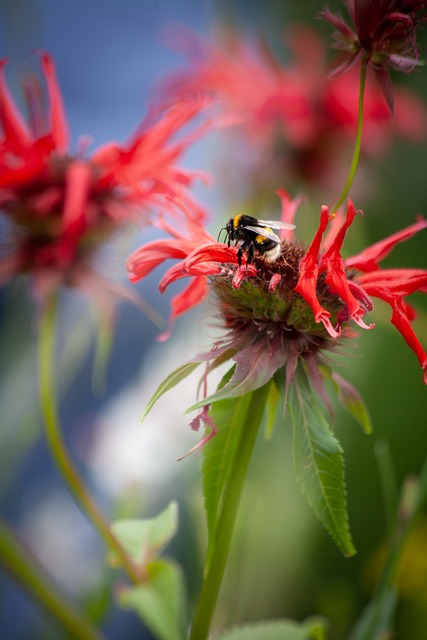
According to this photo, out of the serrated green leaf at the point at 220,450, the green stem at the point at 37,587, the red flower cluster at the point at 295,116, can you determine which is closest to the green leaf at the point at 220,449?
the serrated green leaf at the point at 220,450

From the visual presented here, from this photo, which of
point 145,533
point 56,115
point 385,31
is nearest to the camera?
point 385,31

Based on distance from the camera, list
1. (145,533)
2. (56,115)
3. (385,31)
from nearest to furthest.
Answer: (385,31) → (145,533) → (56,115)

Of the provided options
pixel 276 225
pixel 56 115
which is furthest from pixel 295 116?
pixel 276 225

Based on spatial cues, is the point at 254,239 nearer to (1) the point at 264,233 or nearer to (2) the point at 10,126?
(1) the point at 264,233

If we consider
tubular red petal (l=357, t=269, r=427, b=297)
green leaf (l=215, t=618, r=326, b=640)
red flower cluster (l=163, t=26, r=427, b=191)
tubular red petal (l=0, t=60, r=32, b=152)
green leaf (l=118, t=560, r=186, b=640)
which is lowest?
green leaf (l=215, t=618, r=326, b=640)

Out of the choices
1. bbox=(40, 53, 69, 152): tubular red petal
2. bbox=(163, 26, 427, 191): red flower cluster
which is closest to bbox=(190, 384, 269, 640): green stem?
bbox=(40, 53, 69, 152): tubular red petal

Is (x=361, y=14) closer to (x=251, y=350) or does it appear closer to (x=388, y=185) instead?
(x=251, y=350)

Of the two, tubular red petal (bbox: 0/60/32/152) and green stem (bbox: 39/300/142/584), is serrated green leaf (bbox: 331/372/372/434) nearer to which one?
green stem (bbox: 39/300/142/584)
